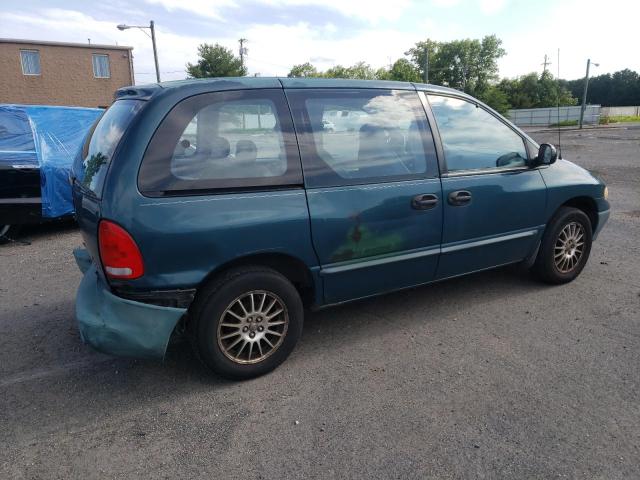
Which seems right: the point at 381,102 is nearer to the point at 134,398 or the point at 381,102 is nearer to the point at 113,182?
the point at 113,182

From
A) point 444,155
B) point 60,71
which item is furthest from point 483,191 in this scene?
point 60,71

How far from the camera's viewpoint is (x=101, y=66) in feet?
115

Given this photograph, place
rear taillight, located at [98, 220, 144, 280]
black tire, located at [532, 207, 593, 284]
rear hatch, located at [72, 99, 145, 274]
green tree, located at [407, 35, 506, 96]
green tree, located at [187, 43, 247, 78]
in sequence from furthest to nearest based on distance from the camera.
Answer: green tree, located at [407, 35, 506, 96]
green tree, located at [187, 43, 247, 78]
black tire, located at [532, 207, 593, 284]
rear hatch, located at [72, 99, 145, 274]
rear taillight, located at [98, 220, 144, 280]

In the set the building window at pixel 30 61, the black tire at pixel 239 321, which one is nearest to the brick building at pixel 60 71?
the building window at pixel 30 61

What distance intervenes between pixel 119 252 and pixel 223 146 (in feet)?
2.72

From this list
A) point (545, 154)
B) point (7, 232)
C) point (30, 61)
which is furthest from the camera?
point (30, 61)

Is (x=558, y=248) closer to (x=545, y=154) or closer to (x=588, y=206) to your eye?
(x=588, y=206)

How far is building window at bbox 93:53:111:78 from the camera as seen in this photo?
3468 centimetres

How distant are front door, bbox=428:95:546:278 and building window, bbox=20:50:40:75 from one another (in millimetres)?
37380

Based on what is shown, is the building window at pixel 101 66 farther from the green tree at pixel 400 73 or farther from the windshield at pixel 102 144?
the green tree at pixel 400 73

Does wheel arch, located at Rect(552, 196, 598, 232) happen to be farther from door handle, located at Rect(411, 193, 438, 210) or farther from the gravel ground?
door handle, located at Rect(411, 193, 438, 210)

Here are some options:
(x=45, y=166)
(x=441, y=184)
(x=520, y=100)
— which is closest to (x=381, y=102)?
(x=441, y=184)

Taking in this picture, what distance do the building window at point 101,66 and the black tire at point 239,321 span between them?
37.6 metres

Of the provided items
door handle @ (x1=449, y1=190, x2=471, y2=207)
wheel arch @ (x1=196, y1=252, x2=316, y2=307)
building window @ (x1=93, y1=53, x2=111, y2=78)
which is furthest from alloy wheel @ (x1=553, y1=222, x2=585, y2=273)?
building window @ (x1=93, y1=53, x2=111, y2=78)
